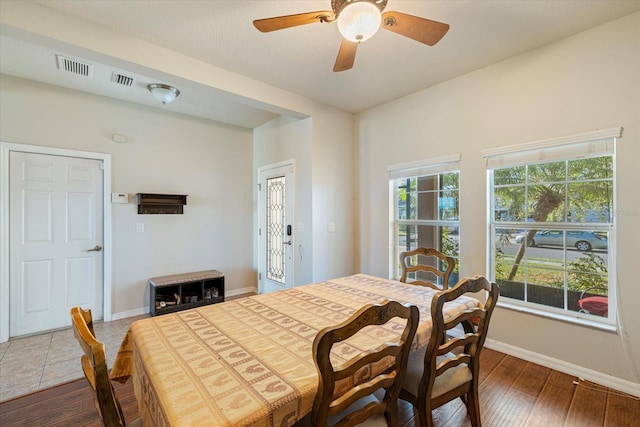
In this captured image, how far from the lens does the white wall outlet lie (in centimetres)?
345

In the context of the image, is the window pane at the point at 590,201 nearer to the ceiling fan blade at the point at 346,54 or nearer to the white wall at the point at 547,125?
the white wall at the point at 547,125

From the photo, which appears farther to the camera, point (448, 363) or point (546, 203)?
point (546, 203)

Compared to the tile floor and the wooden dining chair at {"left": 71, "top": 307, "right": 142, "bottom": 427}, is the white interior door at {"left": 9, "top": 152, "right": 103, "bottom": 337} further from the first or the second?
the wooden dining chair at {"left": 71, "top": 307, "right": 142, "bottom": 427}

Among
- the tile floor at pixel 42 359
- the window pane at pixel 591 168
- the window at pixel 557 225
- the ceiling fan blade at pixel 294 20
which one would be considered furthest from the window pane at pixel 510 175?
the tile floor at pixel 42 359

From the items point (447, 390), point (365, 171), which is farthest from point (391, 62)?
point (447, 390)

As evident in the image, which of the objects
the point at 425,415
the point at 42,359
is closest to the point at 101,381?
the point at 425,415

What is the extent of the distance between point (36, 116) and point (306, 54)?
10.1 ft

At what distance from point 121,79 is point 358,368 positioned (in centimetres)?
358

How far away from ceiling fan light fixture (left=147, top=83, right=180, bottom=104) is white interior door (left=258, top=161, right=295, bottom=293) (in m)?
1.56

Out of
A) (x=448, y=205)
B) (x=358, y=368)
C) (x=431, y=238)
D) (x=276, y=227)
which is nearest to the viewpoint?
(x=358, y=368)

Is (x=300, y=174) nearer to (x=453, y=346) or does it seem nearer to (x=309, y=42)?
(x=309, y=42)

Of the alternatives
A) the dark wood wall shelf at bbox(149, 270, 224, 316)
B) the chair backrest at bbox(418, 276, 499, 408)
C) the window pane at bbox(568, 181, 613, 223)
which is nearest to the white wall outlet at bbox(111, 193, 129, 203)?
the dark wood wall shelf at bbox(149, 270, 224, 316)

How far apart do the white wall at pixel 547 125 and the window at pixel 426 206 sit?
0.12m

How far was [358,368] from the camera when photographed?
975 mm
